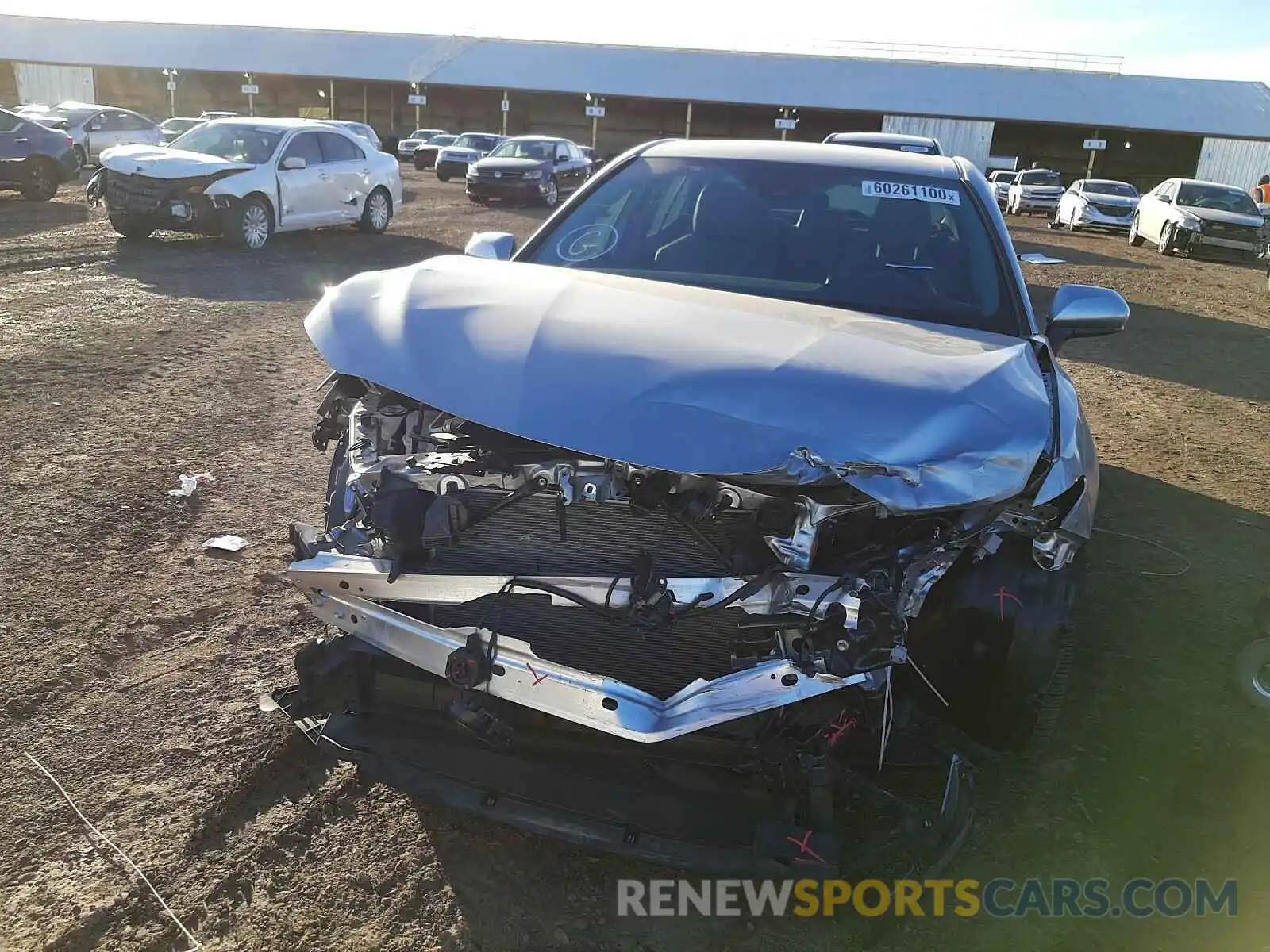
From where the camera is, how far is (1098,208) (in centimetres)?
2384

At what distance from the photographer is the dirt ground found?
7.91 feet

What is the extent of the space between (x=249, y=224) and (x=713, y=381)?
1201 centimetres

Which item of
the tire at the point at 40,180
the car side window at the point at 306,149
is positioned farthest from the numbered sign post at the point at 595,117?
the car side window at the point at 306,149

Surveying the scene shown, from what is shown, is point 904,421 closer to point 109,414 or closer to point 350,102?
point 109,414

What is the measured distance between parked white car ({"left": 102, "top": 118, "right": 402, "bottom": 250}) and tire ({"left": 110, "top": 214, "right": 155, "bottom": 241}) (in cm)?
1

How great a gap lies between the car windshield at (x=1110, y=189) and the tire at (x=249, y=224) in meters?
21.2

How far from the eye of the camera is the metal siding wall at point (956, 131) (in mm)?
43500

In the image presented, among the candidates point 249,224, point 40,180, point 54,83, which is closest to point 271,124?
point 249,224

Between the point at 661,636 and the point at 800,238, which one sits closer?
the point at 661,636

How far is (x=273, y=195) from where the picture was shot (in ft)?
42.2

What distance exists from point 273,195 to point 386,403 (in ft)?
37.9

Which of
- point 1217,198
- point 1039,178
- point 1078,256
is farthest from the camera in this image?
point 1039,178

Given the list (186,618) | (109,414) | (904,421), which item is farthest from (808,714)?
(109,414)

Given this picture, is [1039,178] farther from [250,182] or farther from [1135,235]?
[250,182]
